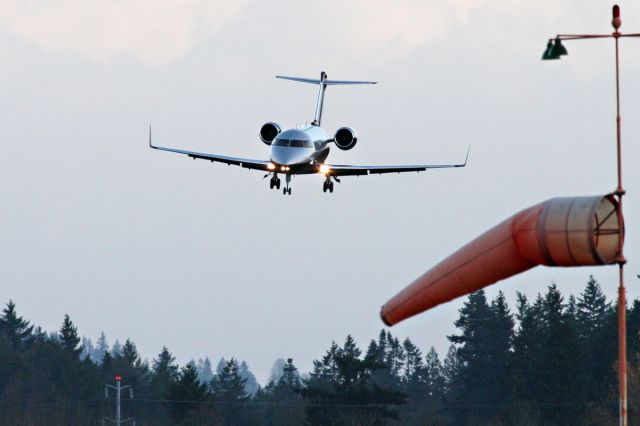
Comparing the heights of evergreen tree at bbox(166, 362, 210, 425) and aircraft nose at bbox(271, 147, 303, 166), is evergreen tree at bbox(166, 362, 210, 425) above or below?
below

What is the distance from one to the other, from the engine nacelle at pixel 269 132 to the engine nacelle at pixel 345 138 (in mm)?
4182

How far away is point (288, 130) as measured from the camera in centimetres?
8662

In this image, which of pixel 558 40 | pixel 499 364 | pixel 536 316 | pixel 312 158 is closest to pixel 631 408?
pixel 499 364

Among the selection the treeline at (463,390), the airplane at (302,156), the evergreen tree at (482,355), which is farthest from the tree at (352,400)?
the airplane at (302,156)

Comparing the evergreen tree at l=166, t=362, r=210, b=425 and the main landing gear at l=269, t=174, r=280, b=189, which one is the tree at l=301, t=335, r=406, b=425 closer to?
the evergreen tree at l=166, t=362, r=210, b=425

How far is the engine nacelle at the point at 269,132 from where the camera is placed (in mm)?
95562

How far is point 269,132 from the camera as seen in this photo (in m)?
95.8

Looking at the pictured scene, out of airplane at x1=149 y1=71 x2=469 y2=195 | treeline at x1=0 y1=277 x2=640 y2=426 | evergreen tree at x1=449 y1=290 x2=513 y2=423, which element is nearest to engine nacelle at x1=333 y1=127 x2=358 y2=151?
airplane at x1=149 y1=71 x2=469 y2=195

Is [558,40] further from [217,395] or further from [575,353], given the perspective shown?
[217,395]

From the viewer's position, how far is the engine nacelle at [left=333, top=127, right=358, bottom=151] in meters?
93.8

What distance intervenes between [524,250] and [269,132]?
76.4 m

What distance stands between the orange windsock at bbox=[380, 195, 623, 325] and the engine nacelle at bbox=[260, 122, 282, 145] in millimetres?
74734

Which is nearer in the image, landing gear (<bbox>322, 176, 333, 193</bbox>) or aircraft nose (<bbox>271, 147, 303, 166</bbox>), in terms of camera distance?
aircraft nose (<bbox>271, 147, 303, 166</bbox>)

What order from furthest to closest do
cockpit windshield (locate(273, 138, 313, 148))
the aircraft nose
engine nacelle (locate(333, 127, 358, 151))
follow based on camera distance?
engine nacelle (locate(333, 127, 358, 151))
cockpit windshield (locate(273, 138, 313, 148))
the aircraft nose
